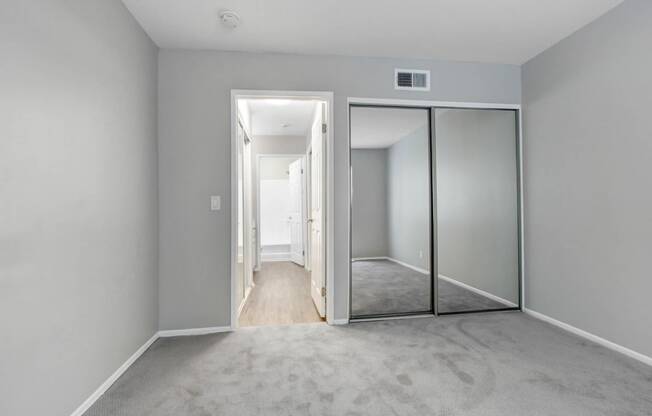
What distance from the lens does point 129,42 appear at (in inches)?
90.4

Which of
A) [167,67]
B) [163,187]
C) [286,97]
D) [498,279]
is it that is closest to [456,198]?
[498,279]

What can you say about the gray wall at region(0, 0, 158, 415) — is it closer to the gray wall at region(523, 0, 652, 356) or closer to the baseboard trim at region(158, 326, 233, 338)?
the baseboard trim at region(158, 326, 233, 338)

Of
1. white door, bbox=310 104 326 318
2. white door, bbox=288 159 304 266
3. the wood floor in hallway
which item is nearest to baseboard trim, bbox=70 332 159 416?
the wood floor in hallway

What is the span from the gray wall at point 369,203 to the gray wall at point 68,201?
1849 mm

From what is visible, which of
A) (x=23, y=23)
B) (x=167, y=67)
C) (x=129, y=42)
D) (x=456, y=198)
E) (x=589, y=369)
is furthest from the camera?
(x=456, y=198)

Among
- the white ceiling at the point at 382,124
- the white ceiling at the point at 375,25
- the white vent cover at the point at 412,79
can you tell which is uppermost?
the white ceiling at the point at 375,25

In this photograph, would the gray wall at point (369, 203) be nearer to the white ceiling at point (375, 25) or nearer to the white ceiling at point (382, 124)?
the white ceiling at point (382, 124)

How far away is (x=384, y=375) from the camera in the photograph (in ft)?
6.77

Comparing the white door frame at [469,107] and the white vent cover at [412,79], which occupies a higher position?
the white vent cover at [412,79]

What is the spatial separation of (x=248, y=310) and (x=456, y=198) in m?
2.51

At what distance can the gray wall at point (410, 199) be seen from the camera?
10.7ft

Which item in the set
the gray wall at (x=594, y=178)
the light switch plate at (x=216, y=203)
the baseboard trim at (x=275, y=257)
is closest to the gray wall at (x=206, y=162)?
the light switch plate at (x=216, y=203)

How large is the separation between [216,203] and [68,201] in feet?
4.21

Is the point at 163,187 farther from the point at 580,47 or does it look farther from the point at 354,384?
the point at 580,47
